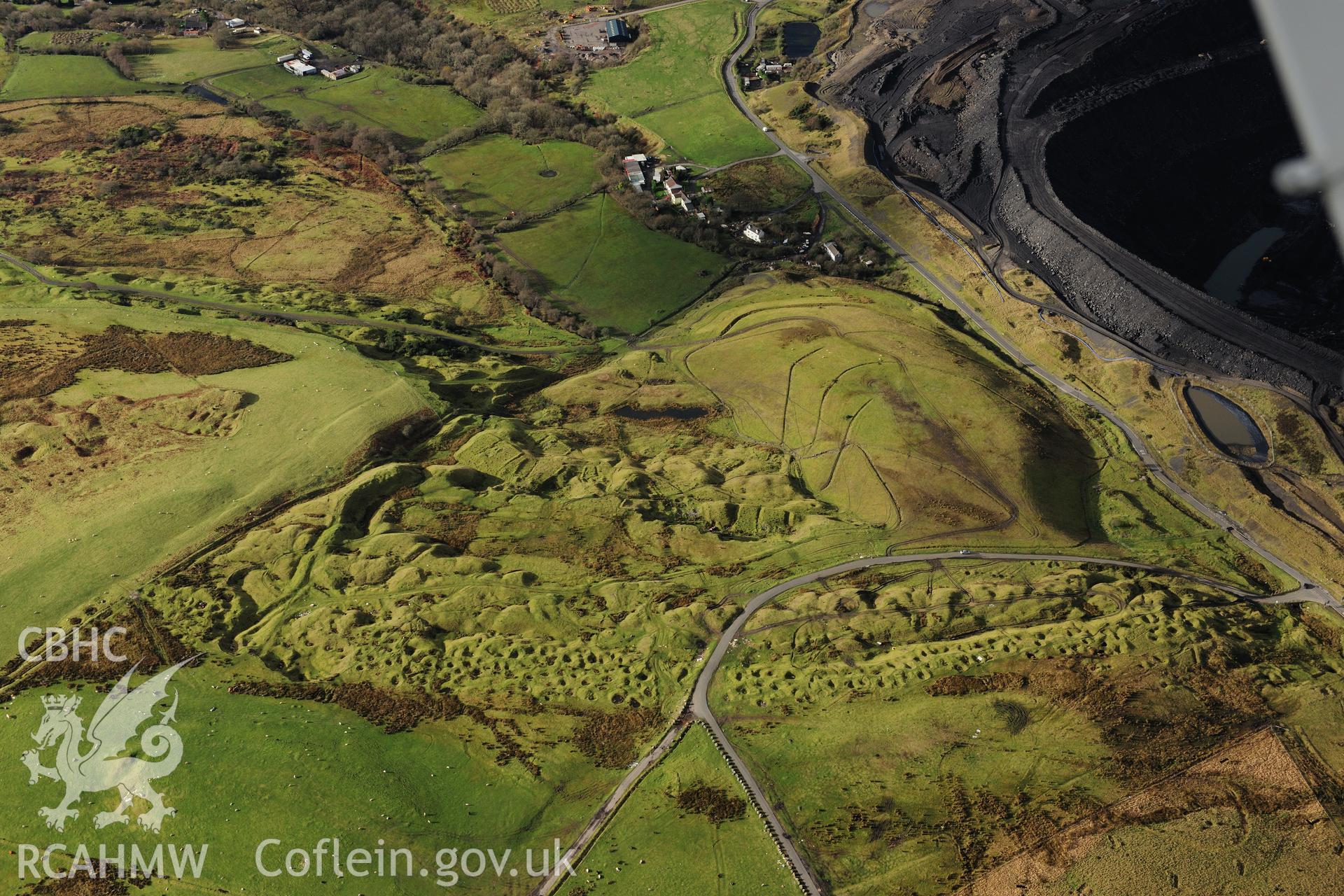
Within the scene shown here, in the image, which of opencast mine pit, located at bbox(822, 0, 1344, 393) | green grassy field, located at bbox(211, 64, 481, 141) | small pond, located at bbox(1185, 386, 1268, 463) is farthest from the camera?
green grassy field, located at bbox(211, 64, 481, 141)

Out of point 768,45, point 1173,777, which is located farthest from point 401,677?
point 768,45

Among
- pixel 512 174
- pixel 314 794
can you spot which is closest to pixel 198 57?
pixel 512 174

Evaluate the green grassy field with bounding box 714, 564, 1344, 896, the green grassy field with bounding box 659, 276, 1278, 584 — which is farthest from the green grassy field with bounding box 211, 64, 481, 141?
the green grassy field with bounding box 714, 564, 1344, 896

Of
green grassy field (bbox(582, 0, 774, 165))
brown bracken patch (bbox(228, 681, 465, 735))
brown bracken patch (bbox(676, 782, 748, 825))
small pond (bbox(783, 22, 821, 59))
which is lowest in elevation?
brown bracken patch (bbox(228, 681, 465, 735))

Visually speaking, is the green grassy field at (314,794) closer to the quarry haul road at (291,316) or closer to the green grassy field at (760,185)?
the quarry haul road at (291,316)

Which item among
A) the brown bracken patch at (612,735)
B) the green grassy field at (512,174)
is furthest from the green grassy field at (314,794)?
the green grassy field at (512,174)

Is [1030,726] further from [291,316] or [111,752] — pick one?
[291,316]

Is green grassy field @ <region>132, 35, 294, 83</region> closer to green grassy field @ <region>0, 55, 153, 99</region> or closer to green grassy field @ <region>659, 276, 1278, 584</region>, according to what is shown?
green grassy field @ <region>0, 55, 153, 99</region>
